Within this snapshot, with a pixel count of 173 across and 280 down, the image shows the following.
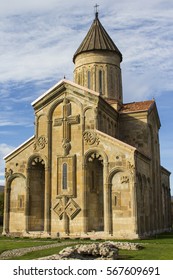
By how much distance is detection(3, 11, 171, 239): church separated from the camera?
24.4 m

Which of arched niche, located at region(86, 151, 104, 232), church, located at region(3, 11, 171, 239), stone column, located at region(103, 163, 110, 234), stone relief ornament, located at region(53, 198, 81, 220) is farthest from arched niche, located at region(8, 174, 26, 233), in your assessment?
stone column, located at region(103, 163, 110, 234)

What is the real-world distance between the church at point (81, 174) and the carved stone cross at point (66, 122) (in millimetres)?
56

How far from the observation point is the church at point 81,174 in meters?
24.4

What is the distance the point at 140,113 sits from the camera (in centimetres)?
3164

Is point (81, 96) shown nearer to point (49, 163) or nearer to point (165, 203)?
point (49, 163)

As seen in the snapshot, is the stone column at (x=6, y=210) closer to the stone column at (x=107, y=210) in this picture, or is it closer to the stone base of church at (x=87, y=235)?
the stone base of church at (x=87, y=235)

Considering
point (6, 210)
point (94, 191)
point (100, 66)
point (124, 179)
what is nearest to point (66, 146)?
point (94, 191)

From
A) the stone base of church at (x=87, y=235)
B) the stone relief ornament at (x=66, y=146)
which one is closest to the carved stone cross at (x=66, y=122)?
the stone relief ornament at (x=66, y=146)

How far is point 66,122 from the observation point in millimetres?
27484

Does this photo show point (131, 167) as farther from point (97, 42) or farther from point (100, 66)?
point (97, 42)

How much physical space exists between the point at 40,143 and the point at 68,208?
5.95 m

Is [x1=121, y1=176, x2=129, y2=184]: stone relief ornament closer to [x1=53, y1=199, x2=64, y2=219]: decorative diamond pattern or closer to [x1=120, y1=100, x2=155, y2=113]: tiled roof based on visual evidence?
[x1=53, y1=199, x2=64, y2=219]: decorative diamond pattern
